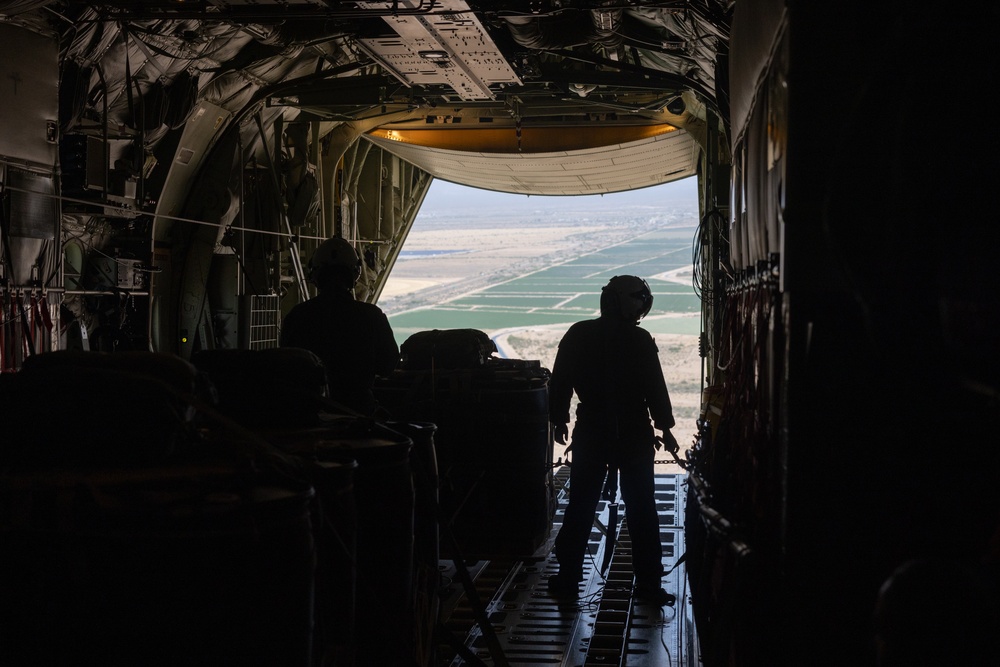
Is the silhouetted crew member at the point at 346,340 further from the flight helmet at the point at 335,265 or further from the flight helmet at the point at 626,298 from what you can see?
the flight helmet at the point at 626,298

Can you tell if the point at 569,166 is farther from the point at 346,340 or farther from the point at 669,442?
the point at 346,340

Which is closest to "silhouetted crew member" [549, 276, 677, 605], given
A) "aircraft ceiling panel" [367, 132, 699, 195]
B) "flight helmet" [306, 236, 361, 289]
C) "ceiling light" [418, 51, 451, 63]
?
"flight helmet" [306, 236, 361, 289]

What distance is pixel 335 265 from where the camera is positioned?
615 centimetres

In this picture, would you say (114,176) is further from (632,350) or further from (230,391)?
(230,391)

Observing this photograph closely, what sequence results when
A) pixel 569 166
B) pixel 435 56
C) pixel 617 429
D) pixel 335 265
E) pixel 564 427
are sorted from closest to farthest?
1. pixel 617 429
2. pixel 335 265
3. pixel 564 427
4. pixel 435 56
5. pixel 569 166

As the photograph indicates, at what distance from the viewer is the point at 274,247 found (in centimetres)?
1073

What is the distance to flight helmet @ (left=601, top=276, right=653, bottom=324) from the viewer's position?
602cm

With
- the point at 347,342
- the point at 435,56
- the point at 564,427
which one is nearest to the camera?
the point at 347,342

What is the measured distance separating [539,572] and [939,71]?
4.86m

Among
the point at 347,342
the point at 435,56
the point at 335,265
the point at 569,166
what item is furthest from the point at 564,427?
the point at 569,166

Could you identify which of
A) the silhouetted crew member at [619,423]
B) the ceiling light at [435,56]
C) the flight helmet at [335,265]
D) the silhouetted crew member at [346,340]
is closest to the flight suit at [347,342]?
the silhouetted crew member at [346,340]

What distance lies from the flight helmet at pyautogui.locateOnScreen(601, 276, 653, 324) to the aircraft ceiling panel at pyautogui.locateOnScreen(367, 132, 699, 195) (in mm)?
5568

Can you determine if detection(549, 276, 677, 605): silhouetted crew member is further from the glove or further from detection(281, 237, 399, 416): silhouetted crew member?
detection(281, 237, 399, 416): silhouetted crew member

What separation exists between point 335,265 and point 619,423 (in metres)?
1.99
